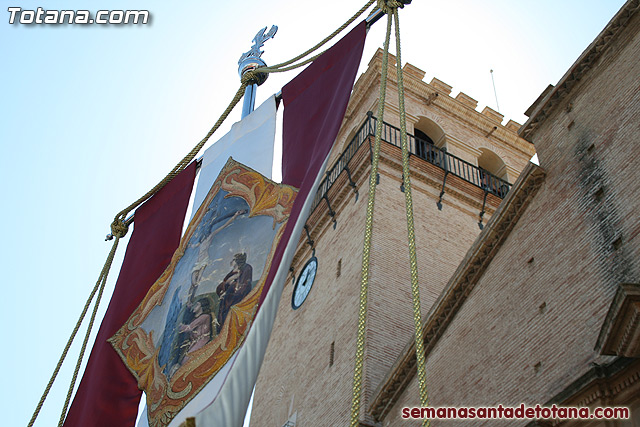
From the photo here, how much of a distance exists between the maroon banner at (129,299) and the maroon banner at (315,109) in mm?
2212

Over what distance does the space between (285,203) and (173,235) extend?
2558mm

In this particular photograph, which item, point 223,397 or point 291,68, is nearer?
point 223,397

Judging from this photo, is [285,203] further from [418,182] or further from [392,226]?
[418,182]

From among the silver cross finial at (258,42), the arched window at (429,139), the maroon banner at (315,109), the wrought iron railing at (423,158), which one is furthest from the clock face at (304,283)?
the maroon banner at (315,109)

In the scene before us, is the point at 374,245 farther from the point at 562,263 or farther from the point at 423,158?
the point at 562,263

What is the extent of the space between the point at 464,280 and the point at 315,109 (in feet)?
12.4

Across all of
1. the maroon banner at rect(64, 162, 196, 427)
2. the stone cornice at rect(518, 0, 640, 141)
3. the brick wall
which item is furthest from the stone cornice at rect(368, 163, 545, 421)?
the maroon banner at rect(64, 162, 196, 427)

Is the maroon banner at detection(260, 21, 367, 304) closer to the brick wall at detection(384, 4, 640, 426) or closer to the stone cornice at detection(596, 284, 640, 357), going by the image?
the stone cornice at detection(596, 284, 640, 357)

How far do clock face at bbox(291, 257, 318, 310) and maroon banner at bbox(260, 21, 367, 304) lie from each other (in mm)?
9884

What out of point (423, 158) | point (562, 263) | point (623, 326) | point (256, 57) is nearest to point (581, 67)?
point (562, 263)

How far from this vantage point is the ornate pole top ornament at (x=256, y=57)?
39.1 feet

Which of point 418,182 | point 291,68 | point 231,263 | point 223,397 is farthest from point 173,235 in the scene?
point 418,182

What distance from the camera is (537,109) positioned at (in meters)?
11.0

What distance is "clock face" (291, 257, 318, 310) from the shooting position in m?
19.1
